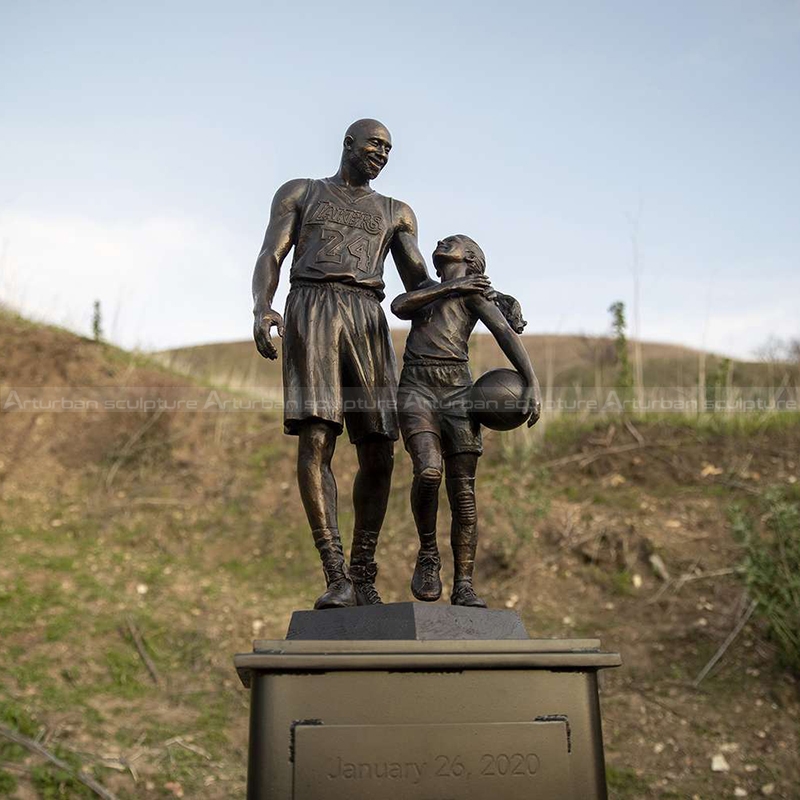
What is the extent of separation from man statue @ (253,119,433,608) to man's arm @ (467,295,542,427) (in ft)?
1.37

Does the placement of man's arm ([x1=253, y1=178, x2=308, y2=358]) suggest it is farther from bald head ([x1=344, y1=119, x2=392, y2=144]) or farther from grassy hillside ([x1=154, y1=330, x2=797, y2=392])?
grassy hillside ([x1=154, y1=330, x2=797, y2=392])

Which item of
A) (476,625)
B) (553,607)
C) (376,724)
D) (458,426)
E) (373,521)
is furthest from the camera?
(553,607)

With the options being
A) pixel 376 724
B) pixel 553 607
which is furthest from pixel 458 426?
pixel 553 607

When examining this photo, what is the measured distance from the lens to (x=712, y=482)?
1137 cm

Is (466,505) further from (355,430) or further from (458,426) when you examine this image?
(355,430)

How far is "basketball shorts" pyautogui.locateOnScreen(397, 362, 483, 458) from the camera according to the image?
460 cm

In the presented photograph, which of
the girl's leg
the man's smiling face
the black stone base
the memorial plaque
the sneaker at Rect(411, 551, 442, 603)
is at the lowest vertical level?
the memorial plaque

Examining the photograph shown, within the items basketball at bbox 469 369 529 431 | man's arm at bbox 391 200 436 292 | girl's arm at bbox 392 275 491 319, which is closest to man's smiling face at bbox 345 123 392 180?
man's arm at bbox 391 200 436 292

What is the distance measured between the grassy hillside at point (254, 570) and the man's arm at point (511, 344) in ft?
13.5

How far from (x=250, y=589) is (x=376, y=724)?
693 centimetres

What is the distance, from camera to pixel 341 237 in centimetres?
495

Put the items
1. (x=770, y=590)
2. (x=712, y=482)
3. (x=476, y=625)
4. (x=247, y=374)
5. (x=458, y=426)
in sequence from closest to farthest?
(x=476, y=625) → (x=458, y=426) → (x=770, y=590) → (x=712, y=482) → (x=247, y=374)

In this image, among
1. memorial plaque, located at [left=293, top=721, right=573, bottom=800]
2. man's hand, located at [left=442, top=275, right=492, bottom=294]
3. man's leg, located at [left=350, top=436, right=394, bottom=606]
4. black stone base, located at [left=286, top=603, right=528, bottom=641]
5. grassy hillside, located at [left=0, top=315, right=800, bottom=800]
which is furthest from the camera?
grassy hillside, located at [left=0, top=315, right=800, bottom=800]

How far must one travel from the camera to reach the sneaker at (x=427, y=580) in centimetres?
456
